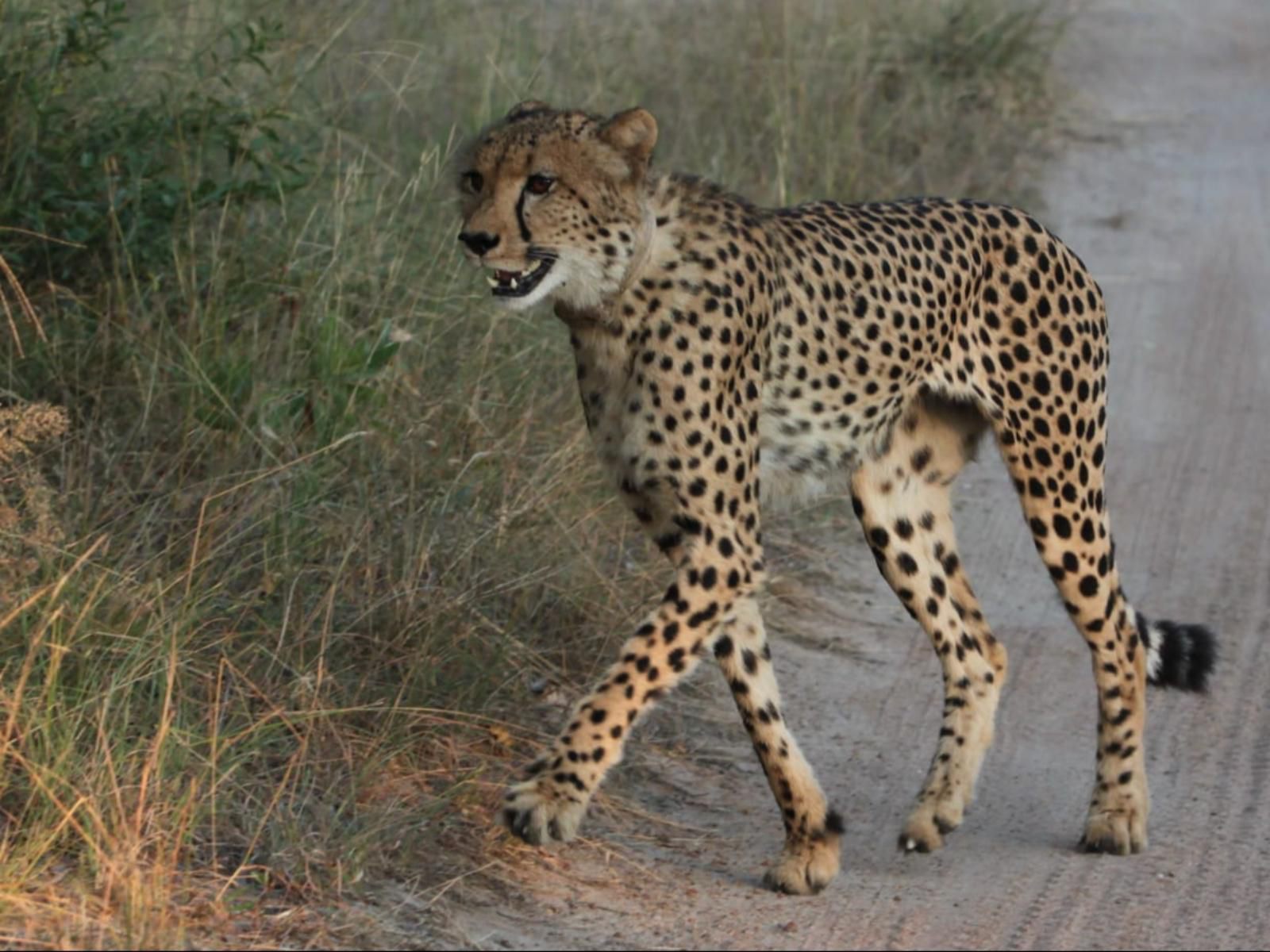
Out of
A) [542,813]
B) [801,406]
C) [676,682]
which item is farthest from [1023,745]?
[542,813]

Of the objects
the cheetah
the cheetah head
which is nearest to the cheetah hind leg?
the cheetah

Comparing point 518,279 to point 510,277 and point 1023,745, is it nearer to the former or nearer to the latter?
point 510,277

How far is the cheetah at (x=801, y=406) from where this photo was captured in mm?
4160

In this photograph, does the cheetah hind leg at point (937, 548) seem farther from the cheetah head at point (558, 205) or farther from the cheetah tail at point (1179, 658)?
the cheetah head at point (558, 205)

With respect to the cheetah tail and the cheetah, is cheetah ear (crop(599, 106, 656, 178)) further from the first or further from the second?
the cheetah tail

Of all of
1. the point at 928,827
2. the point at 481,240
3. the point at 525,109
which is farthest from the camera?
the point at 928,827

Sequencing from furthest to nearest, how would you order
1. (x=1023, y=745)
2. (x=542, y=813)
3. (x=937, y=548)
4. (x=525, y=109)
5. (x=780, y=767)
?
(x=1023, y=745) → (x=937, y=548) → (x=525, y=109) → (x=780, y=767) → (x=542, y=813)

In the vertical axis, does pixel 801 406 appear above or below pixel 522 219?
below

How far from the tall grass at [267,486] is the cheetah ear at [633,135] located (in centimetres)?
104

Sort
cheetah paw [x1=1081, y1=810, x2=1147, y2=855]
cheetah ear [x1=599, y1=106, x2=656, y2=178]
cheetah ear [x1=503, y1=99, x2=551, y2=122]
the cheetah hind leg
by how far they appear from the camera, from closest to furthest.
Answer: cheetah ear [x1=599, y1=106, x2=656, y2=178] → cheetah ear [x1=503, y1=99, x2=551, y2=122] → cheetah paw [x1=1081, y1=810, x2=1147, y2=855] → the cheetah hind leg

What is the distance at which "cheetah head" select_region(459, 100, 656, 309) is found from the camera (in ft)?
13.6

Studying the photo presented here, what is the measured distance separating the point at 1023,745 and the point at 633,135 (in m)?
1.86

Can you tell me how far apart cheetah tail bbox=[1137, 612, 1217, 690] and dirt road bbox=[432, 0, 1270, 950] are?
0.80 feet

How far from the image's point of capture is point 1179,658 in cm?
489
